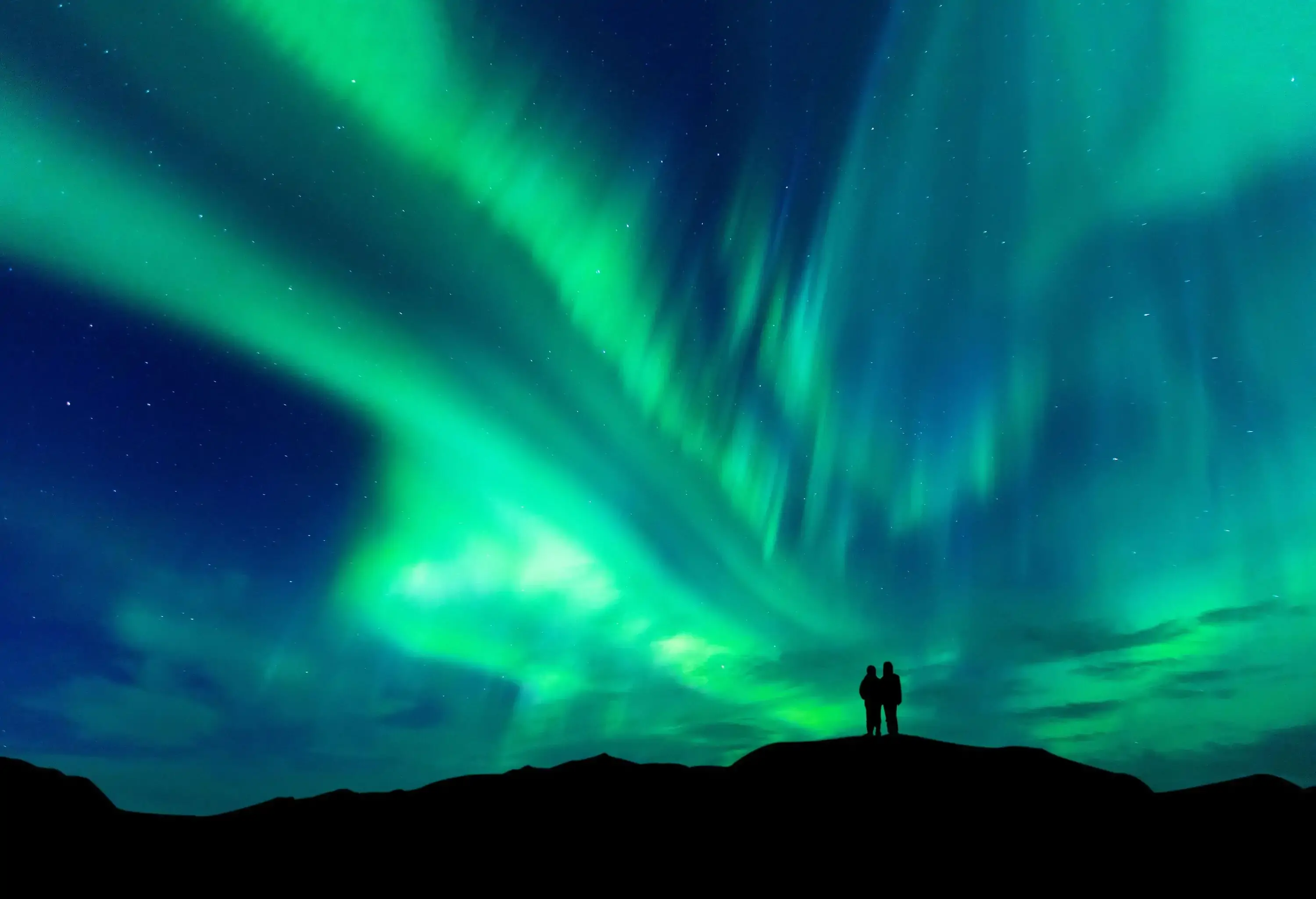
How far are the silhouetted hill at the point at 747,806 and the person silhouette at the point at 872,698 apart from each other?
1.52 feet

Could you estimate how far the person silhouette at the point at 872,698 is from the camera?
79.2 feet

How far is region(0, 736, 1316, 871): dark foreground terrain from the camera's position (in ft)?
72.6

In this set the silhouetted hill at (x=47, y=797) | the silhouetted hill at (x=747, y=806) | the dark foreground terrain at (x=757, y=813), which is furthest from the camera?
the silhouetted hill at (x=47, y=797)

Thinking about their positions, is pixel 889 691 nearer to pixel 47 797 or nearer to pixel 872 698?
pixel 872 698

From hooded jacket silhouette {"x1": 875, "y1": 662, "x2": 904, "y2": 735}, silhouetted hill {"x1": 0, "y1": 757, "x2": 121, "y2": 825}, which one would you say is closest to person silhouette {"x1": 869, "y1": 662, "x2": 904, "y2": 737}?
hooded jacket silhouette {"x1": 875, "y1": 662, "x2": 904, "y2": 735}

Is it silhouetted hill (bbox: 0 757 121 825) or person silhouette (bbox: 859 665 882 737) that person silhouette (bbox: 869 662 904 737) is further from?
silhouetted hill (bbox: 0 757 121 825)

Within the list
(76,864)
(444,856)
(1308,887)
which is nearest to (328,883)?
(444,856)

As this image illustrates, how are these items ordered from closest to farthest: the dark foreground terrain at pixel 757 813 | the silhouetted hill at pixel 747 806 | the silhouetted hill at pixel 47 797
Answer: the dark foreground terrain at pixel 757 813
the silhouetted hill at pixel 747 806
the silhouetted hill at pixel 47 797

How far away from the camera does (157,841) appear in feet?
81.5

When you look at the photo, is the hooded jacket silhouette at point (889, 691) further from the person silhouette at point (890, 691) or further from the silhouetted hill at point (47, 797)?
the silhouetted hill at point (47, 797)

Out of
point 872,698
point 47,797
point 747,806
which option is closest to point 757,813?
point 747,806

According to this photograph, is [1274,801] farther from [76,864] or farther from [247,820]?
[76,864]

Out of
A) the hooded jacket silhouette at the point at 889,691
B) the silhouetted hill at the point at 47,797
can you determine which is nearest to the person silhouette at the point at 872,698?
the hooded jacket silhouette at the point at 889,691

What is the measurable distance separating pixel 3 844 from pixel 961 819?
29846 mm
